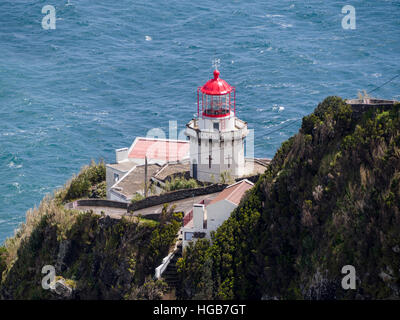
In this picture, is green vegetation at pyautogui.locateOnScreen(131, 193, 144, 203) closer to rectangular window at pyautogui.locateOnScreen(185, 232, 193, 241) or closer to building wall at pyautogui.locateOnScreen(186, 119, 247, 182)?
building wall at pyautogui.locateOnScreen(186, 119, 247, 182)

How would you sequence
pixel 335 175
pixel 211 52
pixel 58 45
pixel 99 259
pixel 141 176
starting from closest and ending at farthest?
pixel 335 175 → pixel 99 259 → pixel 141 176 → pixel 211 52 → pixel 58 45

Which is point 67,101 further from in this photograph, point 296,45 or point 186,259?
point 186,259

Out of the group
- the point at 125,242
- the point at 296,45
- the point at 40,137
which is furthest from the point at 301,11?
the point at 125,242

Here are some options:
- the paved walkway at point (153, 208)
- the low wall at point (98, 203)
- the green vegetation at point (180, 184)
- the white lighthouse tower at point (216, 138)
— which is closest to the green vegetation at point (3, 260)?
the low wall at point (98, 203)

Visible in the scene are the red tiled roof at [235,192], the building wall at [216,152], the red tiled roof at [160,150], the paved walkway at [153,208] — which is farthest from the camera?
the red tiled roof at [160,150]

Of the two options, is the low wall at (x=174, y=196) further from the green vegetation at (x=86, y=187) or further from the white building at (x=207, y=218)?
the green vegetation at (x=86, y=187)
